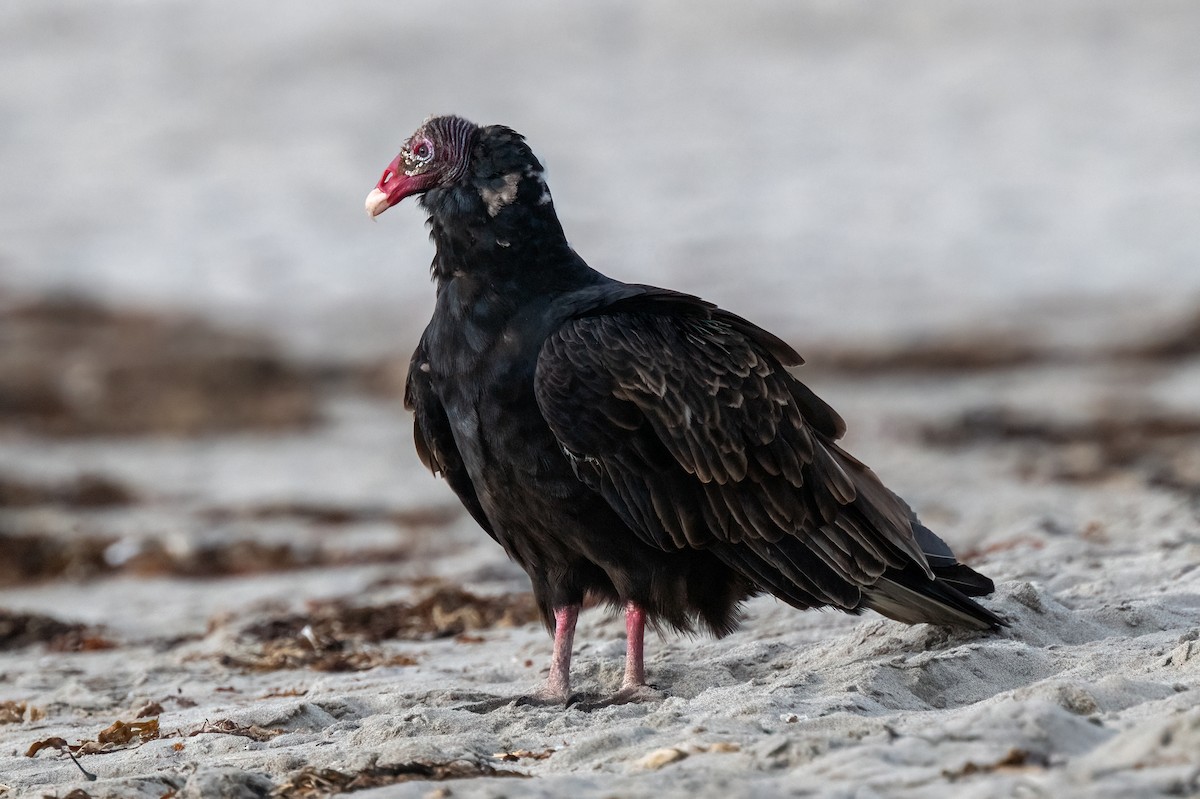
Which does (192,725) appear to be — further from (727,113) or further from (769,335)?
(727,113)

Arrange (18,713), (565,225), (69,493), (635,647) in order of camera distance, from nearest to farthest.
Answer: (635,647), (18,713), (69,493), (565,225)

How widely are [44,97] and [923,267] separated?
946 inches

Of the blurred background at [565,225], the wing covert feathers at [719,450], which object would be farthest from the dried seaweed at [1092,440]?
the wing covert feathers at [719,450]

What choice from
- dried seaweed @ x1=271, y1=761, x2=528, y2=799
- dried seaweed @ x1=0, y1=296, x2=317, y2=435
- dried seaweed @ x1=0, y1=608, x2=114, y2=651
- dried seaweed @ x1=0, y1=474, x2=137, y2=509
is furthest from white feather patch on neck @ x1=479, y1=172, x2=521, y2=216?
dried seaweed @ x1=0, y1=296, x2=317, y2=435

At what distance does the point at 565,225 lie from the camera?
87.1 feet

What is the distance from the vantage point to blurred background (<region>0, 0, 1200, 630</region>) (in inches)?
462

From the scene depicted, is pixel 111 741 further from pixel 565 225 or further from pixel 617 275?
pixel 565 225

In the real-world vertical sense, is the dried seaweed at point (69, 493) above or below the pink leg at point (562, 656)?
above

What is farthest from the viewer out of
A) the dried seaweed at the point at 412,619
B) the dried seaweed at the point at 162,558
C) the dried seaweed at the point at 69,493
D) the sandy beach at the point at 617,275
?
the dried seaweed at the point at 69,493

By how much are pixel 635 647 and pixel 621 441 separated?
67 centimetres

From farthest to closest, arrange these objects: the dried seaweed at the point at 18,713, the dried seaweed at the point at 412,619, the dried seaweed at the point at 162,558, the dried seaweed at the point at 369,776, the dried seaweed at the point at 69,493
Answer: the dried seaweed at the point at 69,493 → the dried seaweed at the point at 162,558 → the dried seaweed at the point at 412,619 → the dried seaweed at the point at 18,713 → the dried seaweed at the point at 369,776

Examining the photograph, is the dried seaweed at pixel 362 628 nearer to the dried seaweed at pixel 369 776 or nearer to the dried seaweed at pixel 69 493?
the dried seaweed at pixel 369 776

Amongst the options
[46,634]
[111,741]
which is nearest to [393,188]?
[111,741]

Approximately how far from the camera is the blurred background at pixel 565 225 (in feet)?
38.5
